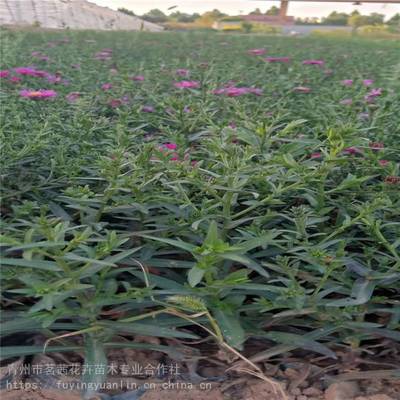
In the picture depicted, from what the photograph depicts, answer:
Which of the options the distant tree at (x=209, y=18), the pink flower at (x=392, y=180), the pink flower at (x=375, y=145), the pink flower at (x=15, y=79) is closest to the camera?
the pink flower at (x=392, y=180)

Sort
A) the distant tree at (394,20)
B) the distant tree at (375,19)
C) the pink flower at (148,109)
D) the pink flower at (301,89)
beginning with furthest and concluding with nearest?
the distant tree at (375,19) < the distant tree at (394,20) < the pink flower at (301,89) < the pink flower at (148,109)

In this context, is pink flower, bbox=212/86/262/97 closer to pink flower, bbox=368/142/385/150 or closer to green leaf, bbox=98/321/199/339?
pink flower, bbox=368/142/385/150

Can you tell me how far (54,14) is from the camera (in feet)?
12.3

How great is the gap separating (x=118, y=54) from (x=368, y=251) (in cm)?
276

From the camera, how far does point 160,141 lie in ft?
4.83

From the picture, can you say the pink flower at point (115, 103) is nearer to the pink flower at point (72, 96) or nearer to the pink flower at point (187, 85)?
the pink flower at point (72, 96)

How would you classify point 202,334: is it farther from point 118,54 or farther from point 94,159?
point 118,54

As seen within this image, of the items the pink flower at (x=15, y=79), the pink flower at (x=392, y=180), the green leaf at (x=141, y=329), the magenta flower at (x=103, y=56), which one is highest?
the pink flower at (x=392, y=180)

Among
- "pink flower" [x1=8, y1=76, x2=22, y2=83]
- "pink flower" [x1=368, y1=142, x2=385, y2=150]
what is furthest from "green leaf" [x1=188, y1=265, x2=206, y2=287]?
"pink flower" [x1=8, y1=76, x2=22, y2=83]

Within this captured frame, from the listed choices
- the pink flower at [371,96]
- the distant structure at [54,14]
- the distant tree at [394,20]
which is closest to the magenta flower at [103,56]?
the distant structure at [54,14]

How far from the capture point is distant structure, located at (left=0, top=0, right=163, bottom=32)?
3.38 meters

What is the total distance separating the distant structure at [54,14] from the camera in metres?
3.38

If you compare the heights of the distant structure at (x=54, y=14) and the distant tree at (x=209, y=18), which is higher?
the distant structure at (x=54, y=14)

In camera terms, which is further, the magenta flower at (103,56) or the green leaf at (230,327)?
the magenta flower at (103,56)
